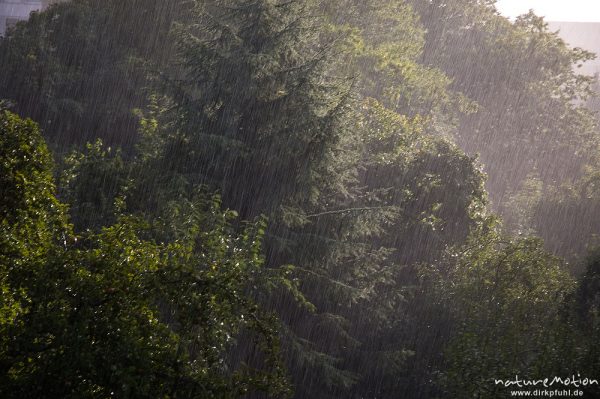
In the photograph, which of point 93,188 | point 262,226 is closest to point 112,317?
point 262,226

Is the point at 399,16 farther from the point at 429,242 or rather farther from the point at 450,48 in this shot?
the point at 429,242

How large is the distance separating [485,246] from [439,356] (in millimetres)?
3759

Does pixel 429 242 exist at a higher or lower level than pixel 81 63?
lower

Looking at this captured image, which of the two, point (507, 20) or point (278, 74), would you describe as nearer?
point (278, 74)

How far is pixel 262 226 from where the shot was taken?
13.8m

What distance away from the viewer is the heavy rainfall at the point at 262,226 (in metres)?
6.89

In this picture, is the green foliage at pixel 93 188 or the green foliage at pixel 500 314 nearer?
the green foliage at pixel 500 314

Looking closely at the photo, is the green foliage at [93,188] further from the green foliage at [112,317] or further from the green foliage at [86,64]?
the green foliage at [86,64]

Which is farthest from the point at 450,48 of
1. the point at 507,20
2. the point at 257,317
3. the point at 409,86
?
the point at 257,317

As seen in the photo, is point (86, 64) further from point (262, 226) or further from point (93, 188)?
point (262, 226)

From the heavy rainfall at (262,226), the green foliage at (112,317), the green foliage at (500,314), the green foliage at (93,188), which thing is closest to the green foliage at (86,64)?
the heavy rainfall at (262,226)

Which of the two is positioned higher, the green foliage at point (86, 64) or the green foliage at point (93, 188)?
the green foliage at point (86, 64)

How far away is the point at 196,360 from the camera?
283 inches

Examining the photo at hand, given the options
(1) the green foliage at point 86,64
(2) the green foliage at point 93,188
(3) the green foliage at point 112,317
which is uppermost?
(1) the green foliage at point 86,64
